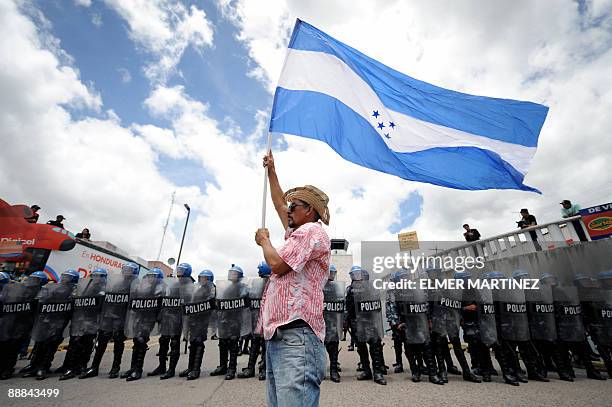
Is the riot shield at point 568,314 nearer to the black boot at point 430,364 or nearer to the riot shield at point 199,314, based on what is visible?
the black boot at point 430,364

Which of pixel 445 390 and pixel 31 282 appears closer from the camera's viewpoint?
pixel 445 390

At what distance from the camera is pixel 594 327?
22.2 ft

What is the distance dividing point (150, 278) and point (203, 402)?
3307 mm

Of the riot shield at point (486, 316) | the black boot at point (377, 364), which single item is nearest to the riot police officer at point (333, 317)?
the black boot at point (377, 364)

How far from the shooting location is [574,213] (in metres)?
9.25

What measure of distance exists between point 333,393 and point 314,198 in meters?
4.51

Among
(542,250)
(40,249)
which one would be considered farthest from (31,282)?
(542,250)

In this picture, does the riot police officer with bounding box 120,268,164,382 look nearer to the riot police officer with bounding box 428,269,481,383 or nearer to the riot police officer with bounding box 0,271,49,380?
Answer: the riot police officer with bounding box 0,271,49,380

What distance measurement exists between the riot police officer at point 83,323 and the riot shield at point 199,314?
193 centimetres

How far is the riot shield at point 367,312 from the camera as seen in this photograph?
21.5 ft

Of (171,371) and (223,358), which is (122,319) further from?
(223,358)

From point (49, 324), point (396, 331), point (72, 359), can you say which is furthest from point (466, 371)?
point (49, 324)

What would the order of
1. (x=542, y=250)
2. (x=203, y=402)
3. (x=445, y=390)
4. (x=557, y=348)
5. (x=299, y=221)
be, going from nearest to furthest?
(x=299, y=221) < (x=203, y=402) < (x=445, y=390) < (x=557, y=348) < (x=542, y=250)

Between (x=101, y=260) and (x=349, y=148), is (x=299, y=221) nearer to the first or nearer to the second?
(x=349, y=148)
